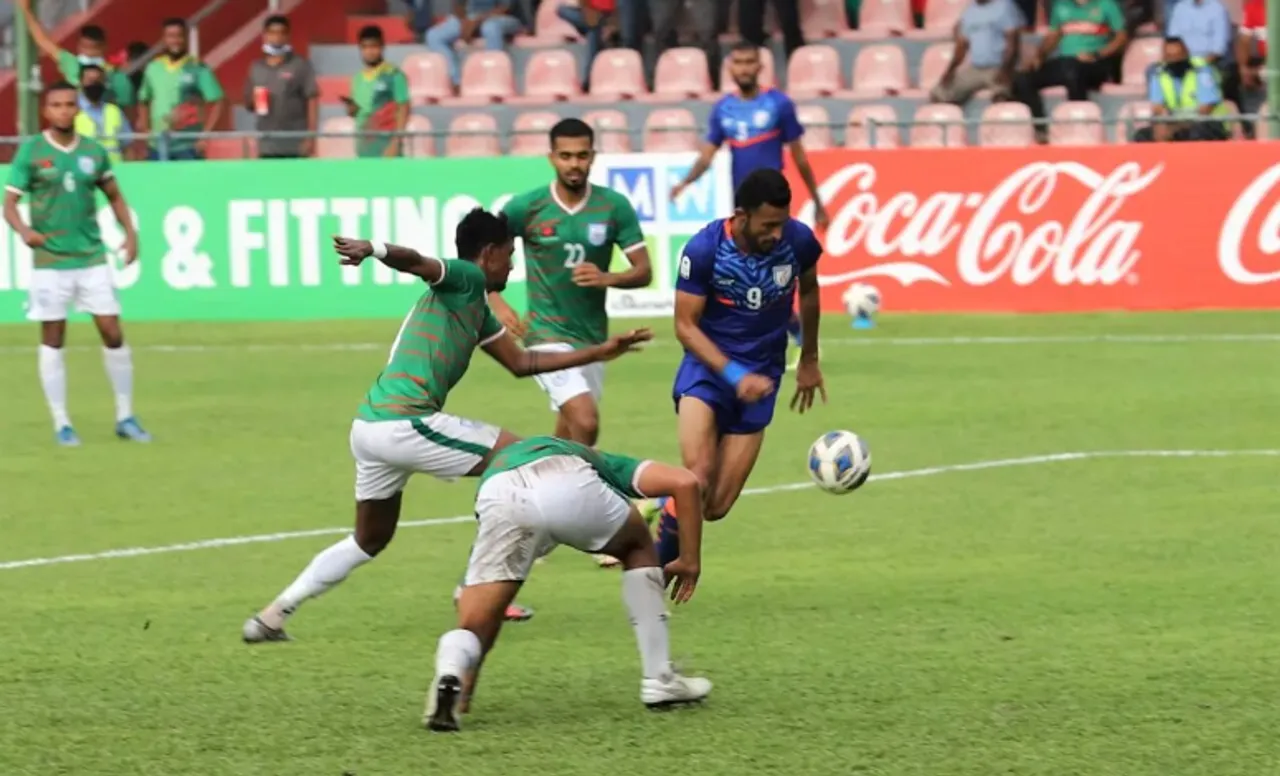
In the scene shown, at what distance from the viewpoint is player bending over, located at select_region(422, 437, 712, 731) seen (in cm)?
764

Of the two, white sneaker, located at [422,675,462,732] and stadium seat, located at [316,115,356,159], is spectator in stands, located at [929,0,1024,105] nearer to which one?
stadium seat, located at [316,115,356,159]

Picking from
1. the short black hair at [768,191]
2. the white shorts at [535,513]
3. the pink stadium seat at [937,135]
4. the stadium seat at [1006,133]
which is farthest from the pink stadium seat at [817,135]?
the white shorts at [535,513]

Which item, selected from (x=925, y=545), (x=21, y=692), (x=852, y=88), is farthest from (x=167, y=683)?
(x=852, y=88)

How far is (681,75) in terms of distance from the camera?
91.9 feet

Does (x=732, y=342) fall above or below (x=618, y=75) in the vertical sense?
below

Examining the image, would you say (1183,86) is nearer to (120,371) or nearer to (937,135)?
(937,135)

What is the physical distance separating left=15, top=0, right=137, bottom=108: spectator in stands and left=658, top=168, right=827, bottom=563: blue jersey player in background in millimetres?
16425

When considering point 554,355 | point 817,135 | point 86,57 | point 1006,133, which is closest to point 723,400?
point 554,355

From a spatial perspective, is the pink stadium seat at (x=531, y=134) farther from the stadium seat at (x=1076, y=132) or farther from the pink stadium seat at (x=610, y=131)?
the stadium seat at (x=1076, y=132)

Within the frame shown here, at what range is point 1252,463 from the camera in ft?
46.4

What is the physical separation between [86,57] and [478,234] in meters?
19.6

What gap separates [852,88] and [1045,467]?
14.2 m

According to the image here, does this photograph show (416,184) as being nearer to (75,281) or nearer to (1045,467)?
(75,281)

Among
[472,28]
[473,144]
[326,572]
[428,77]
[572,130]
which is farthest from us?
[472,28]
